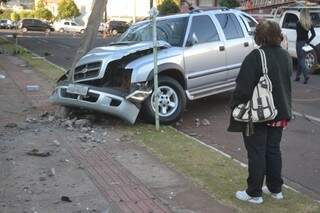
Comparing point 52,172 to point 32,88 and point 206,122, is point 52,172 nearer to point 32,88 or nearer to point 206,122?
point 206,122

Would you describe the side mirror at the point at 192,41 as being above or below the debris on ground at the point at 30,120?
above

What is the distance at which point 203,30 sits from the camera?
437 inches

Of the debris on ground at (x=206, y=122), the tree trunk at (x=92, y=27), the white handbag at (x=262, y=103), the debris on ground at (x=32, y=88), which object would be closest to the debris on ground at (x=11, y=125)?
the tree trunk at (x=92, y=27)

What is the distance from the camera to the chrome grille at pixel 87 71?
998 cm

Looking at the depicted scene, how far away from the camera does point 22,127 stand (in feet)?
32.2

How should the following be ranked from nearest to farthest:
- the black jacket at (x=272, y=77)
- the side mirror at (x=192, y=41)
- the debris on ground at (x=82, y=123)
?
the black jacket at (x=272, y=77) → the debris on ground at (x=82, y=123) → the side mirror at (x=192, y=41)

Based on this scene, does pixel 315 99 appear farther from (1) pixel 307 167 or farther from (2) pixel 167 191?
(2) pixel 167 191

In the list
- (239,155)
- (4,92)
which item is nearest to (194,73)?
(239,155)

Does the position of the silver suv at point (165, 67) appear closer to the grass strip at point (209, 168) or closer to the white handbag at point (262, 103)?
the grass strip at point (209, 168)

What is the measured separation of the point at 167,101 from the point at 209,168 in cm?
286

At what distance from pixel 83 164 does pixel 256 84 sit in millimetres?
2666

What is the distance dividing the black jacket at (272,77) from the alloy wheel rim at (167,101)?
4.10 m

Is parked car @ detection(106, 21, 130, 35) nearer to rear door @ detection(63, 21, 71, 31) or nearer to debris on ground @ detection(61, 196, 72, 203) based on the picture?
rear door @ detection(63, 21, 71, 31)

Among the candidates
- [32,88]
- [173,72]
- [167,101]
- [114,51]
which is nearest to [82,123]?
[114,51]
